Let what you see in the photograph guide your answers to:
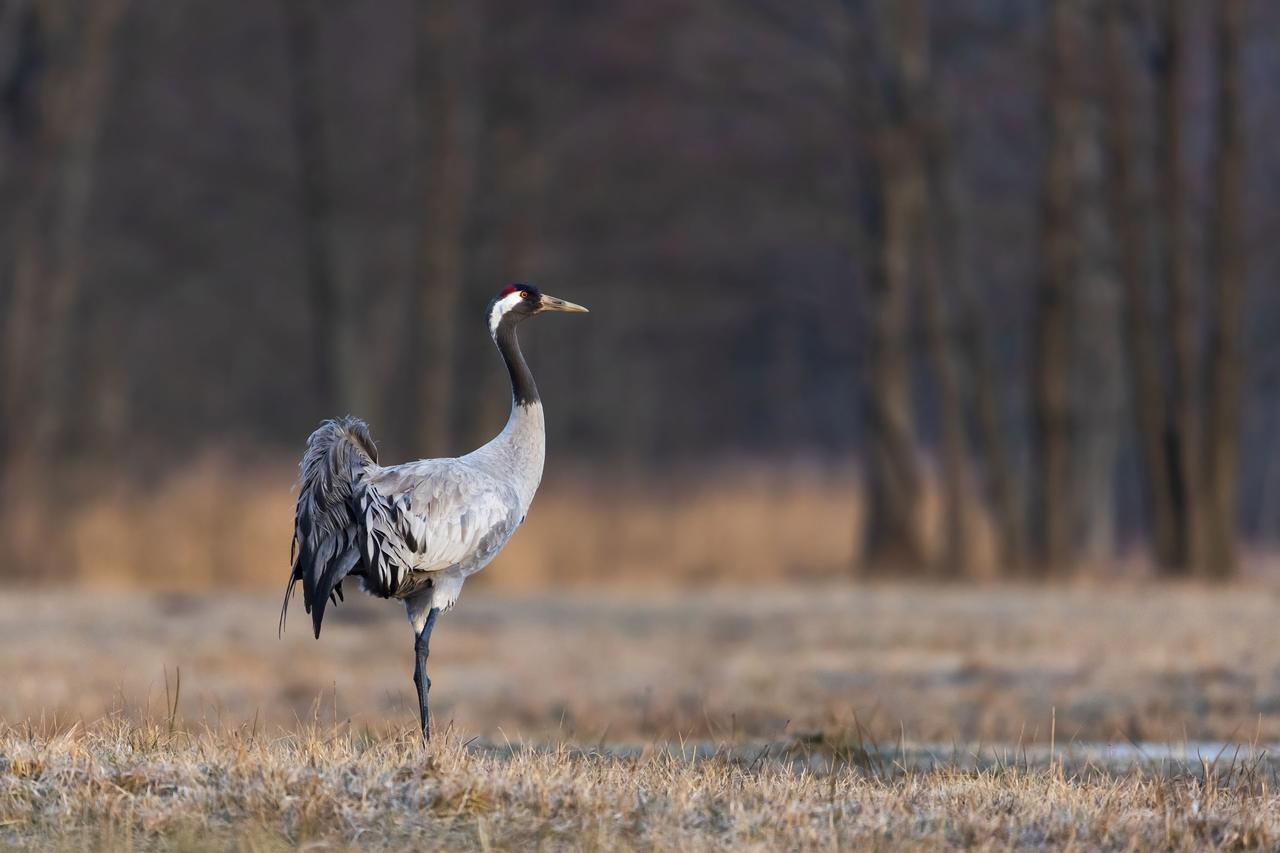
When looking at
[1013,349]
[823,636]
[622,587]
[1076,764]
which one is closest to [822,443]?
[1013,349]

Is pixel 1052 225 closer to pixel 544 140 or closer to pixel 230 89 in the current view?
pixel 544 140

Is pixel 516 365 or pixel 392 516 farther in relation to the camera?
pixel 516 365

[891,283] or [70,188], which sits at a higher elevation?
[70,188]

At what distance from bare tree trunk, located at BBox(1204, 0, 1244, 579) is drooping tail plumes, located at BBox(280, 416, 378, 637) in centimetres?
1304

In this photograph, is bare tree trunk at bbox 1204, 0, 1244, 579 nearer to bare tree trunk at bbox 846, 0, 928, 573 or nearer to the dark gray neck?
bare tree trunk at bbox 846, 0, 928, 573

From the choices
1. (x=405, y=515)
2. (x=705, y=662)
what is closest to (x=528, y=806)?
(x=405, y=515)

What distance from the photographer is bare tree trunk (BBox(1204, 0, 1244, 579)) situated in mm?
19406

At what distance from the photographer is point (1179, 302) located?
63.7 ft

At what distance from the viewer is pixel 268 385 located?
39469 millimetres

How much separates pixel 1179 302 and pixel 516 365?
12075 mm

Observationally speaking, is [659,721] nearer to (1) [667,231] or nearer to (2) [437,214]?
(2) [437,214]

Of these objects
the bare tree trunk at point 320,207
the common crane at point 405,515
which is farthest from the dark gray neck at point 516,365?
the bare tree trunk at point 320,207

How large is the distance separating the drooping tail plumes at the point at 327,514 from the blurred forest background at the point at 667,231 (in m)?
11.7

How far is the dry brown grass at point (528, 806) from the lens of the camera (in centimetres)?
612
